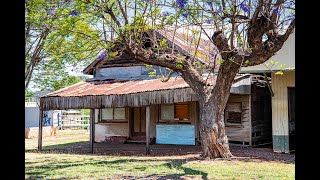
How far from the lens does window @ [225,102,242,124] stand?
14906mm

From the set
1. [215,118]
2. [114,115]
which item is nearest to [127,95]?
[215,118]

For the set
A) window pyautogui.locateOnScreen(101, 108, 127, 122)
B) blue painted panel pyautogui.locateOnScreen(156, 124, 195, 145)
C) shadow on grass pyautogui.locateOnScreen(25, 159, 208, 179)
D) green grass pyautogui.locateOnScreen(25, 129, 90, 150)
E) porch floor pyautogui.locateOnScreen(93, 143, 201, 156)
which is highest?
window pyautogui.locateOnScreen(101, 108, 127, 122)

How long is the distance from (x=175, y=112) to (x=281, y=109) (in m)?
5.02

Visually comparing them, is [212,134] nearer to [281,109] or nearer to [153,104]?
A: [153,104]

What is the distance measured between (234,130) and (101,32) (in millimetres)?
7361

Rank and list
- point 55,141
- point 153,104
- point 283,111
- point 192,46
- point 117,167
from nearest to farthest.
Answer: point 117,167, point 283,111, point 153,104, point 192,46, point 55,141

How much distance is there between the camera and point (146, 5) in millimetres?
9320

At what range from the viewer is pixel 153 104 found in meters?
12.7

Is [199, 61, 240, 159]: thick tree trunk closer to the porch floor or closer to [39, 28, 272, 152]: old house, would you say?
[39, 28, 272, 152]: old house

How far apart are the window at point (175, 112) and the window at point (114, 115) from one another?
2066 millimetres

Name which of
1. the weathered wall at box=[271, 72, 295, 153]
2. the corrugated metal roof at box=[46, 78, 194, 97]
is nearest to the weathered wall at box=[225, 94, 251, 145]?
the weathered wall at box=[271, 72, 295, 153]

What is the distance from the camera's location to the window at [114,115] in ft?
57.1
